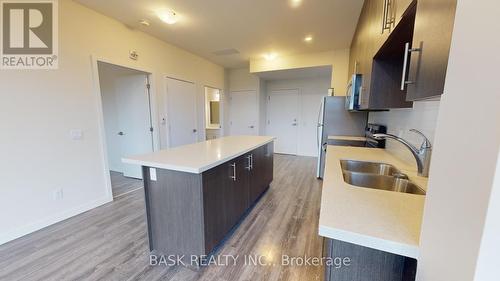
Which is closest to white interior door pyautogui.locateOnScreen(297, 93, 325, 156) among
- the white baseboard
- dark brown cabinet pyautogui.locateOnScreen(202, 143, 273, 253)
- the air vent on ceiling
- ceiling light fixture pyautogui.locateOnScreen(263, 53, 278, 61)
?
ceiling light fixture pyautogui.locateOnScreen(263, 53, 278, 61)

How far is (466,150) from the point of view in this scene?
409mm

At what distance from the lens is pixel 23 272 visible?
5.10ft

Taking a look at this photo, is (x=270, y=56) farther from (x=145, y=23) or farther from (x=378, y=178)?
(x=378, y=178)

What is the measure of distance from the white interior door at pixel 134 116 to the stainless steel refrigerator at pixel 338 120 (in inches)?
127

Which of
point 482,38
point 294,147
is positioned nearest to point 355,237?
point 482,38

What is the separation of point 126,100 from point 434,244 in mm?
4285

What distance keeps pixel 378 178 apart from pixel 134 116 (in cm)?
385

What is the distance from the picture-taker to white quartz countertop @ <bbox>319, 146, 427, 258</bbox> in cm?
64

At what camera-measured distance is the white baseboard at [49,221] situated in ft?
6.33

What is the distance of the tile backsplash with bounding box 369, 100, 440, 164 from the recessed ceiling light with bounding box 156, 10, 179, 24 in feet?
9.64

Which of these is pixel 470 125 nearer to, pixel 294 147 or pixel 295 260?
pixel 295 260

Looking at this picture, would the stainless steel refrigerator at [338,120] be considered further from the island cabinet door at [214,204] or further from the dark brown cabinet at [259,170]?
the island cabinet door at [214,204]

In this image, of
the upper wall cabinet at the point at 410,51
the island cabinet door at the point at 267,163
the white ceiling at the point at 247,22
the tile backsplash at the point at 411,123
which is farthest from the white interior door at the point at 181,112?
the tile backsplash at the point at 411,123

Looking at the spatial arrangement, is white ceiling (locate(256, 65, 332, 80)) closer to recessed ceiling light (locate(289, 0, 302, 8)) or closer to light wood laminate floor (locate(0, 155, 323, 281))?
recessed ceiling light (locate(289, 0, 302, 8))
